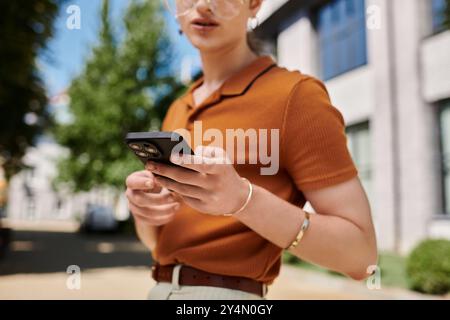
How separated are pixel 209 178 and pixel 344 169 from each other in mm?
372

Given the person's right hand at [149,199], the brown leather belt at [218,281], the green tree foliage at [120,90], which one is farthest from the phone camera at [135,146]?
the green tree foliage at [120,90]

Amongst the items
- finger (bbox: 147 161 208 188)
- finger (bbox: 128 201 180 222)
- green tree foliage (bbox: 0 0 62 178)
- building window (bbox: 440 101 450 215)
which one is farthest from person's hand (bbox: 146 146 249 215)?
building window (bbox: 440 101 450 215)

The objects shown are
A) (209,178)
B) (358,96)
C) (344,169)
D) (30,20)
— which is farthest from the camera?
(358,96)

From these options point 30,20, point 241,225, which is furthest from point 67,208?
point 241,225

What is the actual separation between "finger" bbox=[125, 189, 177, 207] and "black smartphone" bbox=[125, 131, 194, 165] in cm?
29

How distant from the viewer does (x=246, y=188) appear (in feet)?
3.39

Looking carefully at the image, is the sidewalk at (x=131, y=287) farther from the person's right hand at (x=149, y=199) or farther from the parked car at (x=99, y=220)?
the parked car at (x=99, y=220)

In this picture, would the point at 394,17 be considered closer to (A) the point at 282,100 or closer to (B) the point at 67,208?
(A) the point at 282,100

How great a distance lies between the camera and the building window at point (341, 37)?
13016 mm

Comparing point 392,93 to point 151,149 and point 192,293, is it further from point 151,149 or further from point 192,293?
point 151,149

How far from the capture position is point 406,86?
12.3 metres

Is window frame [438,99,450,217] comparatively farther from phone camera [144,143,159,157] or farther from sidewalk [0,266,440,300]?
phone camera [144,143,159,157]

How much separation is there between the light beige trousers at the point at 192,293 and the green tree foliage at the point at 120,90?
2267cm

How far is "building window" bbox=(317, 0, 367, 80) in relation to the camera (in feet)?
42.7
